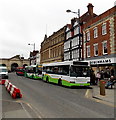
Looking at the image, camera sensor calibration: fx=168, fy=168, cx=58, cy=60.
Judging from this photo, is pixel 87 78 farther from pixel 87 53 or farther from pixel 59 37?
pixel 59 37

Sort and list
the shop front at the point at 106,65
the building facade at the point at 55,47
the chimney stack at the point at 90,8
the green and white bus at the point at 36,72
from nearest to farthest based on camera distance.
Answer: the shop front at the point at 106,65 → the green and white bus at the point at 36,72 → the chimney stack at the point at 90,8 → the building facade at the point at 55,47

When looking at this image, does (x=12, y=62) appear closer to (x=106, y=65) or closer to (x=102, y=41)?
(x=102, y=41)

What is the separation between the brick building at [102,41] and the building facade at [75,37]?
10.0ft

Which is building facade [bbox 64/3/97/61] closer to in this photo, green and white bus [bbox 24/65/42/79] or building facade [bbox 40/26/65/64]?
building facade [bbox 40/26/65/64]

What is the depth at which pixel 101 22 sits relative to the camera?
2761 cm

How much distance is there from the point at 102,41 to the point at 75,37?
1054 cm

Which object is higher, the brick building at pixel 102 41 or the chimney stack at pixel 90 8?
the chimney stack at pixel 90 8

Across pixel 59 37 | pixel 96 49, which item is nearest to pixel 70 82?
pixel 96 49

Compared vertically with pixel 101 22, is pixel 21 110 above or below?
below

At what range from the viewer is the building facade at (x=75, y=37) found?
35.4 meters

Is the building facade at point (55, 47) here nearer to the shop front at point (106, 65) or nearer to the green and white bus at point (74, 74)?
the shop front at point (106, 65)

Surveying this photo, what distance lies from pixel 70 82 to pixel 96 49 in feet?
47.5

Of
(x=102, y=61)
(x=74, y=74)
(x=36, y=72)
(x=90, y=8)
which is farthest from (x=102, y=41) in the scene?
(x=74, y=74)

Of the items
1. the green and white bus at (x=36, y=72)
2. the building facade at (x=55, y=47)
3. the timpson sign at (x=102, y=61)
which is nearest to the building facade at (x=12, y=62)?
the building facade at (x=55, y=47)
